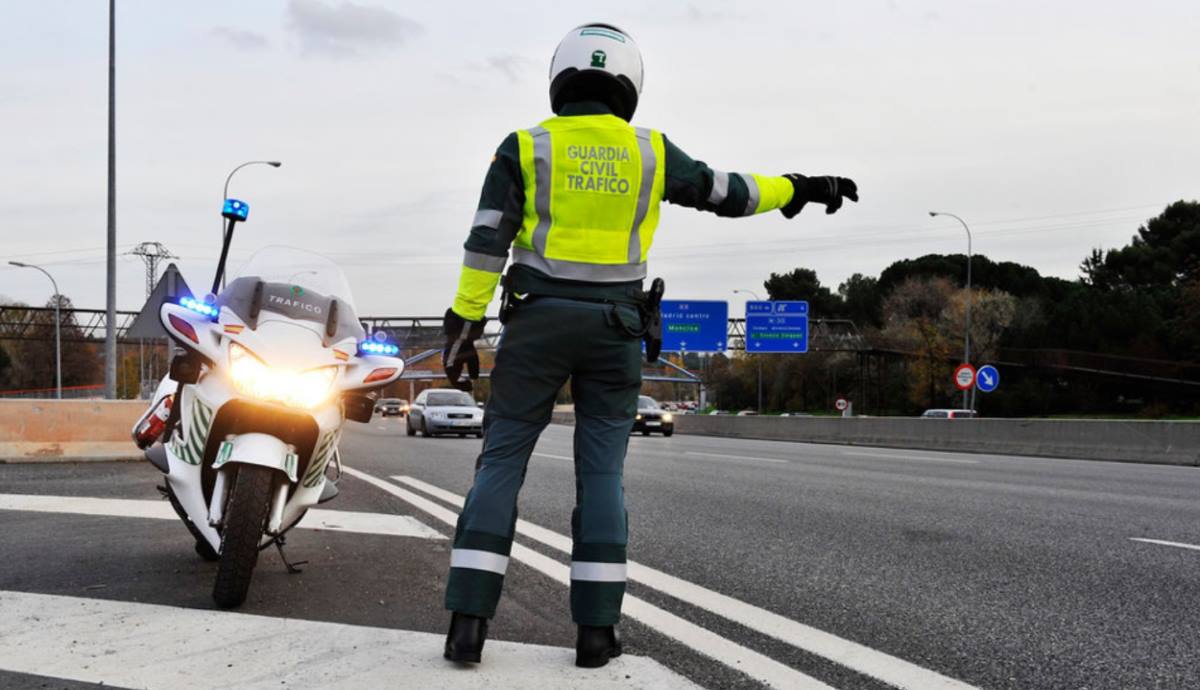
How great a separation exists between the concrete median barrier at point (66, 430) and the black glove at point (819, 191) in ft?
35.8

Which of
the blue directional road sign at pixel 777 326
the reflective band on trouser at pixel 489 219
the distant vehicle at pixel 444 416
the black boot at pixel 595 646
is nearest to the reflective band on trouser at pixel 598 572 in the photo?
the black boot at pixel 595 646

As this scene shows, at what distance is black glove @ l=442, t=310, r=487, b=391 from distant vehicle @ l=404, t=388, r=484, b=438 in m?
21.4

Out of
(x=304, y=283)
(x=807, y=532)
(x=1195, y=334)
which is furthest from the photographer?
(x=1195, y=334)

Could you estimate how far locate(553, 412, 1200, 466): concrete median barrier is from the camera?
16.9 meters

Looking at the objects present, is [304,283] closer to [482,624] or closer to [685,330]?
[482,624]

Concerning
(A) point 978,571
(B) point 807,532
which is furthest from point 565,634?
(B) point 807,532

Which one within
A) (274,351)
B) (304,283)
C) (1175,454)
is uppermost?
(304,283)

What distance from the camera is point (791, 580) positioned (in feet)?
16.1

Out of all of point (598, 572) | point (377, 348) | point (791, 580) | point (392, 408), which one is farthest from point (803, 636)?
point (392, 408)

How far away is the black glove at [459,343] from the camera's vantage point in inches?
140

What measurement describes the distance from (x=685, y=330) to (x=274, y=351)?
37098mm

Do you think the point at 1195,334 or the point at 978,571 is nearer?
the point at 978,571

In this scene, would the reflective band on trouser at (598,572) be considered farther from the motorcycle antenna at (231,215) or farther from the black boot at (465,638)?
the motorcycle antenna at (231,215)

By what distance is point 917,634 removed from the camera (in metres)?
3.81
